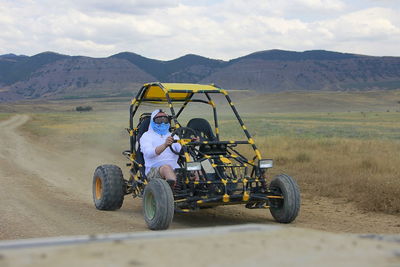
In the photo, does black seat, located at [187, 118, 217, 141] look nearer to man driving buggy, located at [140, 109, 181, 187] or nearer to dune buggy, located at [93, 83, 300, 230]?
dune buggy, located at [93, 83, 300, 230]

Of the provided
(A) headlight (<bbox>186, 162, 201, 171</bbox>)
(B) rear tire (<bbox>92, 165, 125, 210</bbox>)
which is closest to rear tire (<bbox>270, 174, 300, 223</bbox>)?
(A) headlight (<bbox>186, 162, 201, 171</bbox>)

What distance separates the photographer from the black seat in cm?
990

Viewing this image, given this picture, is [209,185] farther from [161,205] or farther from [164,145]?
[164,145]

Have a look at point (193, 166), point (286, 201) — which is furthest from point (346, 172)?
point (193, 166)

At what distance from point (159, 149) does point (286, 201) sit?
2098mm

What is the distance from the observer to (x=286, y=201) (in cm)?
840

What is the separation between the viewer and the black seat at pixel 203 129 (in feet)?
32.5

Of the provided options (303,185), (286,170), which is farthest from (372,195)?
(286,170)

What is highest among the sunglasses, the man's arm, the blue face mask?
the sunglasses

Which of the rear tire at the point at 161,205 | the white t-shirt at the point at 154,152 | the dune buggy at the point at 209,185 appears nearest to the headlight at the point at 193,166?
the dune buggy at the point at 209,185

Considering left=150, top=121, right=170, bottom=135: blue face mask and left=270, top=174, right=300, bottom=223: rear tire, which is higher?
left=150, top=121, right=170, bottom=135: blue face mask

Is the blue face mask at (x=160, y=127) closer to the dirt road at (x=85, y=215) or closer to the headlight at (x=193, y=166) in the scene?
the dirt road at (x=85, y=215)

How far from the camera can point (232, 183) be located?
812 centimetres

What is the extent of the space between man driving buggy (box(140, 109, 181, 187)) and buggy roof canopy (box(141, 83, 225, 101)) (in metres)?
0.44
